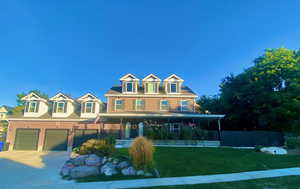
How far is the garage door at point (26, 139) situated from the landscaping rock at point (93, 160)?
13.0 metres

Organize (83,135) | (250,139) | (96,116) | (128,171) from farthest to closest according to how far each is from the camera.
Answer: (96,116)
(83,135)
(250,139)
(128,171)

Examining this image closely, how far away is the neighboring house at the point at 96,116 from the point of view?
17.1 metres

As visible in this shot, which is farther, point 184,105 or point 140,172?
point 184,105

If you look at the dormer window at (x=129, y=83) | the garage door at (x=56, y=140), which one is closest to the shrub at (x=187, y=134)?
the dormer window at (x=129, y=83)

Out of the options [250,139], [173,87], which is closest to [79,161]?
[173,87]

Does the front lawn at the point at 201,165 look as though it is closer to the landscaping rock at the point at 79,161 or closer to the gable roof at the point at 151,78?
the landscaping rock at the point at 79,161

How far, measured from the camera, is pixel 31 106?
18.3m

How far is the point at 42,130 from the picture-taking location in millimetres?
17469

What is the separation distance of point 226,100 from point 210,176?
15.1 metres

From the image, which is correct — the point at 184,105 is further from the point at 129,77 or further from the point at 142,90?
the point at 129,77

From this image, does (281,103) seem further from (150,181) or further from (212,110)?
(150,181)

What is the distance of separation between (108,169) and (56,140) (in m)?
13.1

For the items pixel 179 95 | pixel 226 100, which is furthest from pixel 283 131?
pixel 179 95

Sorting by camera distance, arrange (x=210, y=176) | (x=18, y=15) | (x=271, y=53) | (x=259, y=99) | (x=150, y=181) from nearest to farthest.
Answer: (x=150, y=181) → (x=210, y=176) → (x=18, y=15) → (x=259, y=99) → (x=271, y=53)
